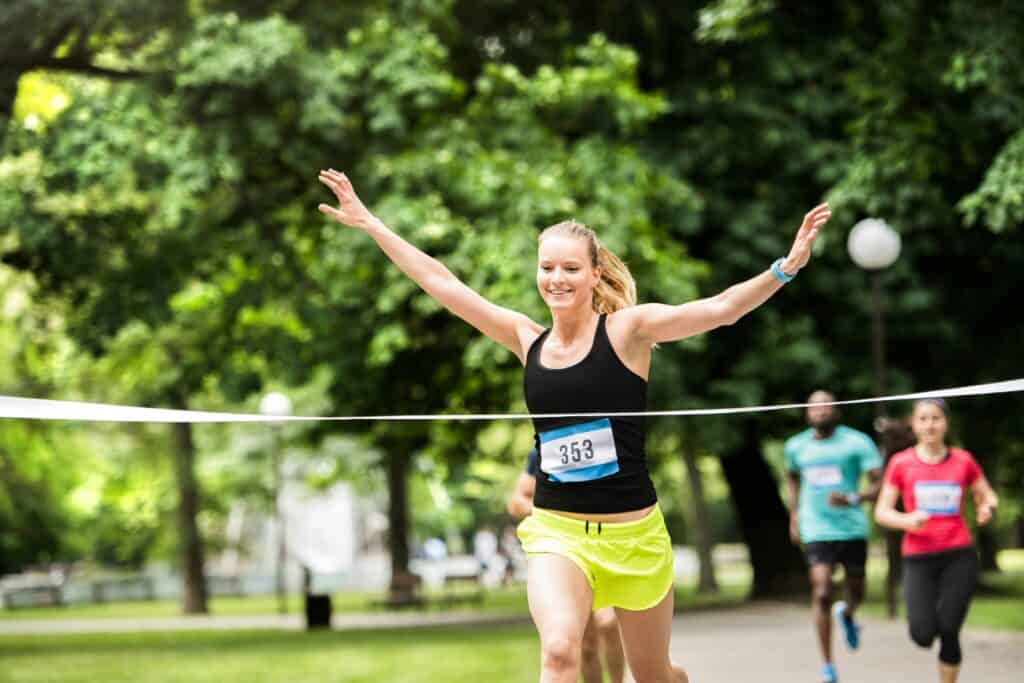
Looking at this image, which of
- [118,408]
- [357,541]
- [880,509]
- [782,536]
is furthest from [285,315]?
[357,541]

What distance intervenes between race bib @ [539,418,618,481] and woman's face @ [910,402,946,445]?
12.1 feet

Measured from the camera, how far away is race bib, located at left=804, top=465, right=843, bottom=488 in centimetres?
1132

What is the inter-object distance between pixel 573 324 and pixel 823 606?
582cm

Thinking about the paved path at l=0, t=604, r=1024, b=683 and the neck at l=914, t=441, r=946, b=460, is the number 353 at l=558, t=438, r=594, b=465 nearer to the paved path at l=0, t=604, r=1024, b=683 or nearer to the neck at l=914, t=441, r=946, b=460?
the neck at l=914, t=441, r=946, b=460

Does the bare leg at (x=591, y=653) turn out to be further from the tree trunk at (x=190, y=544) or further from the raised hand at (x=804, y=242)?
the tree trunk at (x=190, y=544)

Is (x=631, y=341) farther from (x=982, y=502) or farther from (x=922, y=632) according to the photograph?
(x=922, y=632)

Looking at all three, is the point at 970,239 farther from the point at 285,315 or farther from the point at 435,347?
the point at 285,315

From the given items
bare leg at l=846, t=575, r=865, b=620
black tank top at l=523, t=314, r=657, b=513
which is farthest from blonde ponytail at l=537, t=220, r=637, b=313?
bare leg at l=846, t=575, r=865, b=620

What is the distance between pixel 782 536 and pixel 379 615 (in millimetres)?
8308

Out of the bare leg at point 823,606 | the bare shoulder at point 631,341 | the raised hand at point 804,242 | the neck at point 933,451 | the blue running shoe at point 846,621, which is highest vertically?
the raised hand at point 804,242

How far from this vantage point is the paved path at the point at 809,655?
1163 centimetres

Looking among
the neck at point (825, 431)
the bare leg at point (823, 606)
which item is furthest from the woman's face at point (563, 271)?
the neck at point (825, 431)

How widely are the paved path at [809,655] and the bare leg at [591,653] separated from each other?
111 inches

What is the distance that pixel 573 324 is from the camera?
228 inches
